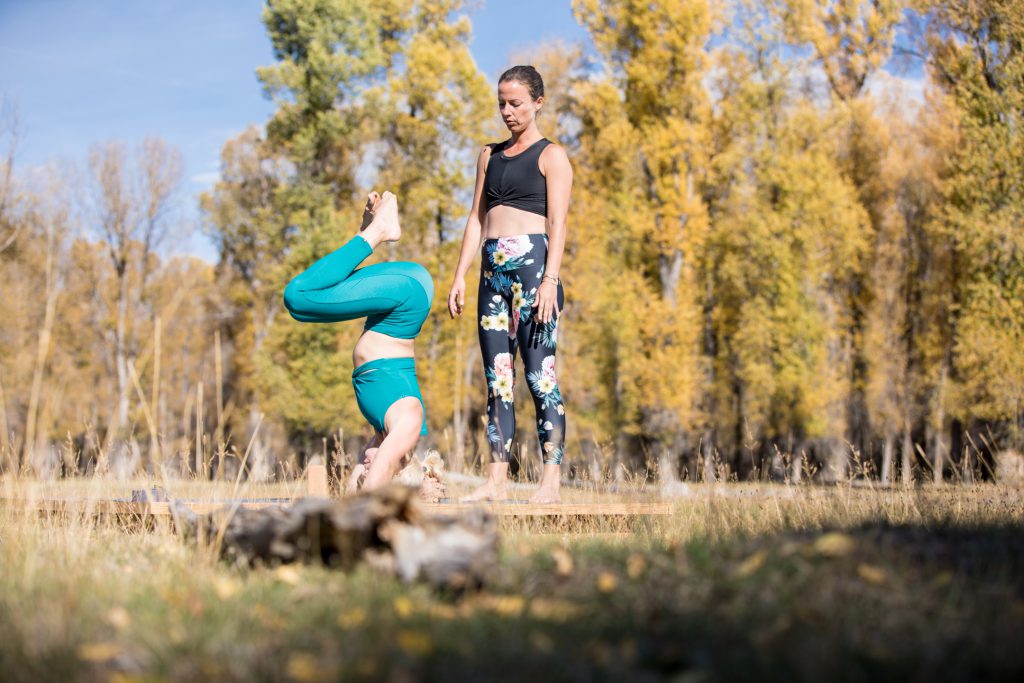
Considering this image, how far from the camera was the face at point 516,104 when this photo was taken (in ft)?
15.5

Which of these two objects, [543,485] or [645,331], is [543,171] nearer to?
[543,485]

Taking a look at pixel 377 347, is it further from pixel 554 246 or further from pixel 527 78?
pixel 527 78

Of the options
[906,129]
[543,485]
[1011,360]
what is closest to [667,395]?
[1011,360]

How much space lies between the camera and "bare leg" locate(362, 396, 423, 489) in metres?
3.93

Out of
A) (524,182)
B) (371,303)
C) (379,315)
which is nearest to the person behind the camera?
(371,303)

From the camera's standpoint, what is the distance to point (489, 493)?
4.63 m

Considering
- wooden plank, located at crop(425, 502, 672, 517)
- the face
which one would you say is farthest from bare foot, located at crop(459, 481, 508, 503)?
the face

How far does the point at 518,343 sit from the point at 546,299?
0.41 m

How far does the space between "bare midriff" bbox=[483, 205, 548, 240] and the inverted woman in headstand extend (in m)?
0.68

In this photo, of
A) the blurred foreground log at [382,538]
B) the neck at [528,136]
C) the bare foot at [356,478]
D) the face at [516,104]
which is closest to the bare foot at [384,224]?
the face at [516,104]

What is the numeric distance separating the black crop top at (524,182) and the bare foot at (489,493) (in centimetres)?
148

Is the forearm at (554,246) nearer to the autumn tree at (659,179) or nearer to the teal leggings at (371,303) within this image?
the teal leggings at (371,303)

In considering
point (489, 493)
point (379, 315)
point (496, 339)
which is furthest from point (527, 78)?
point (489, 493)

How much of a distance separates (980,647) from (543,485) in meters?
2.86
